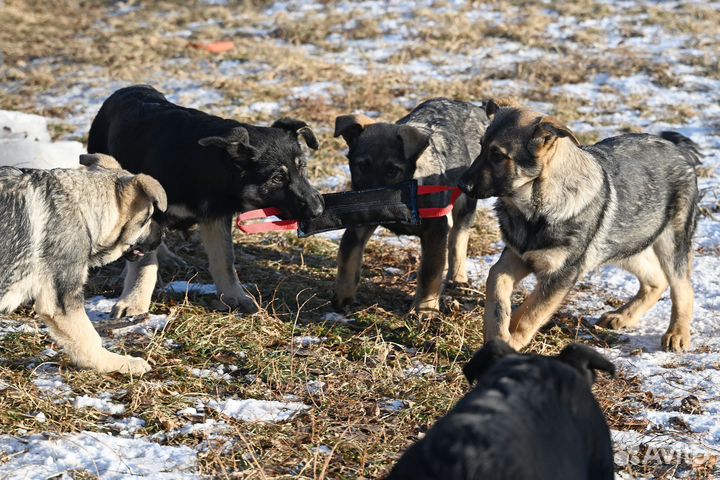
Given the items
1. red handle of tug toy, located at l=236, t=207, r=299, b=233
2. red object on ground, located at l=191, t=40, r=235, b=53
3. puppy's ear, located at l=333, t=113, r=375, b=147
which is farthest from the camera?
red object on ground, located at l=191, t=40, r=235, b=53

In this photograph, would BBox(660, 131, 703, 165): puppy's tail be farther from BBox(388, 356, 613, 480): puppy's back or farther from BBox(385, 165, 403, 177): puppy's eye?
BBox(388, 356, 613, 480): puppy's back

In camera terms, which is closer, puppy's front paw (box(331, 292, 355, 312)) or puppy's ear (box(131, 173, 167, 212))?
puppy's ear (box(131, 173, 167, 212))

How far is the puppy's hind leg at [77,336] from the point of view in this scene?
5105 millimetres

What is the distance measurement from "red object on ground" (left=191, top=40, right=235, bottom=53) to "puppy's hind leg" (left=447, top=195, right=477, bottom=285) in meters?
7.55

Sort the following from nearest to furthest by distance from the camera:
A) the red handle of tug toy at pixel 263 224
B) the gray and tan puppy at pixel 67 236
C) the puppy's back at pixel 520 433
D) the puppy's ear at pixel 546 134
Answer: the puppy's back at pixel 520 433 < the gray and tan puppy at pixel 67 236 < the puppy's ear at pixel 546 134 < the red handle of tug toy at pixel 263 224

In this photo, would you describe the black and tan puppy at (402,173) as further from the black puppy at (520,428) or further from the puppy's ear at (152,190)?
the black puppy at (520,428)

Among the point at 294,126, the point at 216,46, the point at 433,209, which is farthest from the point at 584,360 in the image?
the point at 216,46

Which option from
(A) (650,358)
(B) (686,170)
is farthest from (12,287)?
(B) (686,170)

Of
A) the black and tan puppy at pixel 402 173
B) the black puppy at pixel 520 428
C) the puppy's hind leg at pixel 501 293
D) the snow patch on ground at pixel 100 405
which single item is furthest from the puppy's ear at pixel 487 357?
the black and tan puppy at pixel 402 173

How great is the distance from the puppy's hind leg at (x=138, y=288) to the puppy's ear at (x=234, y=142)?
0.87 metres

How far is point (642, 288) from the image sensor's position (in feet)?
22.1

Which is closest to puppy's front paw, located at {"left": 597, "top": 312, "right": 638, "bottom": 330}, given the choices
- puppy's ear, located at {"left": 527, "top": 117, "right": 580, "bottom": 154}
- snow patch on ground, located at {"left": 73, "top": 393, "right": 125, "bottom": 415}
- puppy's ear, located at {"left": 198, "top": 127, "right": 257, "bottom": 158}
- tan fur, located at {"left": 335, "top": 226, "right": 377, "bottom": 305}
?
puppy's ear, located at {"left": 527, "top": 117, "right": 580, "bottom": 154}

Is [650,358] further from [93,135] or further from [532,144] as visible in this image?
[93,135]

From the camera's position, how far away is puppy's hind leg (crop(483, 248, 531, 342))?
5.80m
